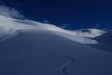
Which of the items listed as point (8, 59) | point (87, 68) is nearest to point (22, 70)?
point (8, 59)

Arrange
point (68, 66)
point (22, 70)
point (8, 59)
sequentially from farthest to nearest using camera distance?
point (8, 59), point (68, 66), point (22, 70)

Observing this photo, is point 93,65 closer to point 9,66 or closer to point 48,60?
point 48,60

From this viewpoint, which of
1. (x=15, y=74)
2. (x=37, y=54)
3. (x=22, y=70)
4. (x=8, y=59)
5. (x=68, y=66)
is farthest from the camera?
(x=37, y=54)

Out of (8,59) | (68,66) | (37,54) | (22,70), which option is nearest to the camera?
(22,70)

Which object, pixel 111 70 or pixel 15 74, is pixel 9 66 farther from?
pixel 111 70

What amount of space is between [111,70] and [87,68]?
3.31ft

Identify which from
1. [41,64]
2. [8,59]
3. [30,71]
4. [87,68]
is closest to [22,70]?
[30,71]

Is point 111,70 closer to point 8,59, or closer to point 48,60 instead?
point 48,60

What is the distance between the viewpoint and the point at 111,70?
9836mm

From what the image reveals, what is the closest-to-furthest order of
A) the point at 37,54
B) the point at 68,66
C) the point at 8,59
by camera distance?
the point at 68,66 → the point at 8,59 → the point at 37,54

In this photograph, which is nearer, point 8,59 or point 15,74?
point 15,74

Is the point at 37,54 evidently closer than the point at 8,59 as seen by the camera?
No

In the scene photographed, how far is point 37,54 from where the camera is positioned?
12109 millimetres

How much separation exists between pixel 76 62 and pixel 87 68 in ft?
3.34
